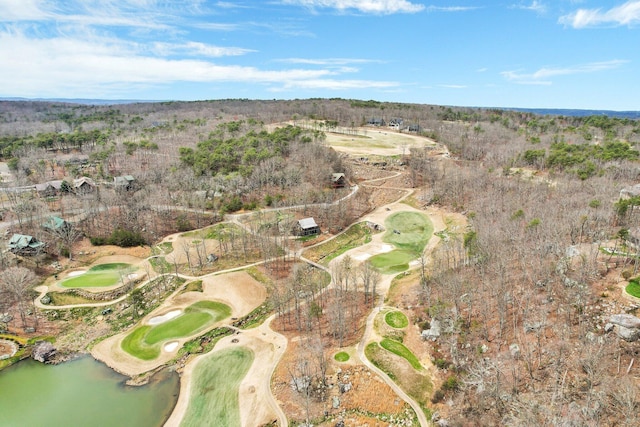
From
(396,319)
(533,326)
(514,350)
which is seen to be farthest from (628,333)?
(396,319)

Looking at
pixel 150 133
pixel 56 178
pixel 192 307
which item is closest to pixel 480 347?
pixel 192 307

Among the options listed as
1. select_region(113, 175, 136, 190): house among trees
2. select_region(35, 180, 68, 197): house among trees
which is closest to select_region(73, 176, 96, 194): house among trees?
select_region(35, 180, 68, 197): house among trees

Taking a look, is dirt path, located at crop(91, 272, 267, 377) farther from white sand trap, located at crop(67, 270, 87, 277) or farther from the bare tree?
white sand trap, located at crop(67, 270, 87, 277)

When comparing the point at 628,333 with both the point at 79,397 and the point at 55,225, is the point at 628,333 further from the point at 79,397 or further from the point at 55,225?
the point at 55,225

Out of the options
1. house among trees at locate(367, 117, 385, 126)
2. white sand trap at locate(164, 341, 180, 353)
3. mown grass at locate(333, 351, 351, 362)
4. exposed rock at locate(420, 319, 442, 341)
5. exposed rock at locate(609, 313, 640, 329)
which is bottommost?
white sand trap at locate(164, 341, 180, 353)

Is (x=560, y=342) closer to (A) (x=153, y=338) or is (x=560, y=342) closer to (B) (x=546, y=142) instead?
(A) (x=153, y=338)
